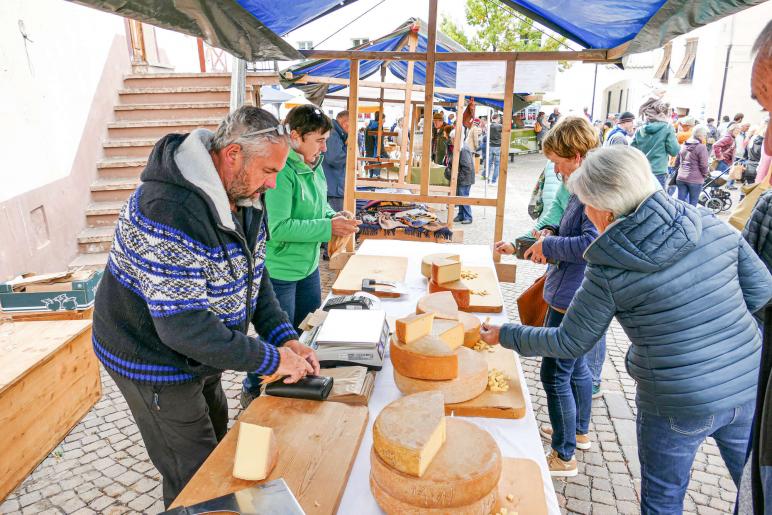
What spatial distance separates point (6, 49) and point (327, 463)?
516cm

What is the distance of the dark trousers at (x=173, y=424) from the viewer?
170cm

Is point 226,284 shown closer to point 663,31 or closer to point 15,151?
point 663,31

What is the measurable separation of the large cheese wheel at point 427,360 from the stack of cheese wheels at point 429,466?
37 centimetres

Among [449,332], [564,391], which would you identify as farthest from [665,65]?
[449,332]

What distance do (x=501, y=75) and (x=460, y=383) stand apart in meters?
3.12

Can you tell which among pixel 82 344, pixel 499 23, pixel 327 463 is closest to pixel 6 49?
pixel 82 344

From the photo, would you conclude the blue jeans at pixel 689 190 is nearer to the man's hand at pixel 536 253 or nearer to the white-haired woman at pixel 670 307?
the man's hand at pixel 536 253

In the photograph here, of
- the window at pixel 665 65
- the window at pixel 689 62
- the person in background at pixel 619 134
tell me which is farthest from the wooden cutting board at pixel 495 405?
the window at pixel 689 62

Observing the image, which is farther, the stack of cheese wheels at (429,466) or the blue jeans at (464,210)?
the blue jeans at (464,210)

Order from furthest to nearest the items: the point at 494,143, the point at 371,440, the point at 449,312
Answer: the point at 494,143 < the point at 449,312 < the point at 371,440

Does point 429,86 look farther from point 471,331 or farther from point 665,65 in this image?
point 665,65

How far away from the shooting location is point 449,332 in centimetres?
184

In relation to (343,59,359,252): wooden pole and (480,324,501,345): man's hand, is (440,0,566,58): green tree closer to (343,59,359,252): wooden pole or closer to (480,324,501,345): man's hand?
(343,59,359,252): wooden pole

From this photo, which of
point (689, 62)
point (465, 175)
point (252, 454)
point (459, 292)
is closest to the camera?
point (252, 454)
